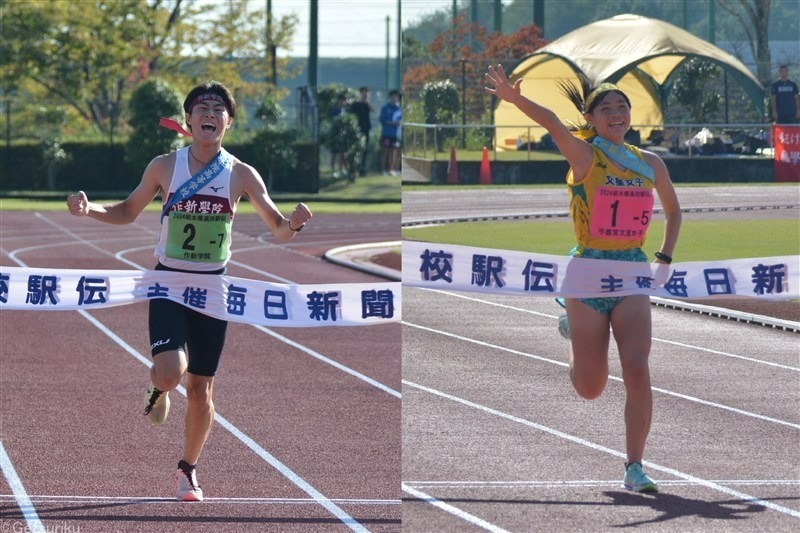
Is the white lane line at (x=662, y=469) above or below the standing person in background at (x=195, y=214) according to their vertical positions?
below

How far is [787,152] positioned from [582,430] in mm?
1591

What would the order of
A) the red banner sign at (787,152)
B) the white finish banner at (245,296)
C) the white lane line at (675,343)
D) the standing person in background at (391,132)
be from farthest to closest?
the standing person in background at (391,132) → the white finish banner at (245,296) → the red banner sign at (787,152) → the white lane line at (675,343)

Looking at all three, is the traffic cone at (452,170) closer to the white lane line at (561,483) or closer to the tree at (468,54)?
the tree at (468,54)

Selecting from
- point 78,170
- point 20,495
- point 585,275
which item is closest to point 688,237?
point 585,275

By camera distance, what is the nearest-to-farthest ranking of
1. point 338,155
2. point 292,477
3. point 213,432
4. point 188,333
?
point 188,333 → point 292,477 → point 213,432 → point 338,155

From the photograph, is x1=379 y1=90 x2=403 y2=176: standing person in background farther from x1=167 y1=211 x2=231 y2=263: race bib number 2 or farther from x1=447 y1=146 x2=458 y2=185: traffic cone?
x1=167 y1=211 x2=231 y2=263: race bib number 2

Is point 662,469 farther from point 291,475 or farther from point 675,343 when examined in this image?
point 291,475

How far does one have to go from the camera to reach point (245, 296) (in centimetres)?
614

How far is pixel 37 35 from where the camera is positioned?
39406mm

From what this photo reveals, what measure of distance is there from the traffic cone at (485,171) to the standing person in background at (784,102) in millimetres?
1208

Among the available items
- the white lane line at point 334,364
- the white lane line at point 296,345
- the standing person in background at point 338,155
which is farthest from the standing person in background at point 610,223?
the standing person in background at point 338,155

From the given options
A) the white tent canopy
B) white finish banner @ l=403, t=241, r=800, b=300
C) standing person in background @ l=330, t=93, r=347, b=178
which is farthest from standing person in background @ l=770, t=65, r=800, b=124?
standing person in background @ l=330, t=93, r=347, b=178

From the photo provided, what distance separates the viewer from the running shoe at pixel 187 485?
20.9 ft

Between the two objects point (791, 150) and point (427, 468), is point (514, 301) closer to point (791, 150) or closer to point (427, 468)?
point (427, 468)
